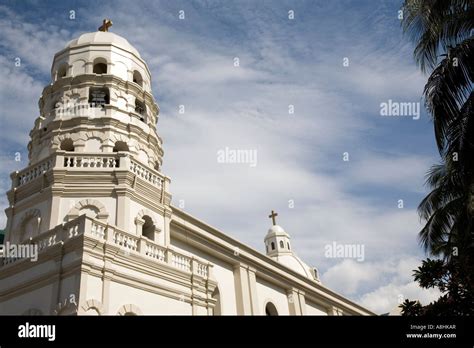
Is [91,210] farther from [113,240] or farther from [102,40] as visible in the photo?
[102,40]

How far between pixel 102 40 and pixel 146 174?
7254 millimetres

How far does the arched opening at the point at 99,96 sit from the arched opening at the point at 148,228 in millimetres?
5592

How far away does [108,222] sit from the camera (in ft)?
52.7

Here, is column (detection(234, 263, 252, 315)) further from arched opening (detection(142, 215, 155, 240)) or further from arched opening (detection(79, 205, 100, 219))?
arched opening (detection(79, 205, 100, 219))

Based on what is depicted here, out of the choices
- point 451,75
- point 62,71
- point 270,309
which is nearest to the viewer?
point 451,75

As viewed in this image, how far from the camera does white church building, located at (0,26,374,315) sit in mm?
13898

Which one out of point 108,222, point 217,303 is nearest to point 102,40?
point 108,222

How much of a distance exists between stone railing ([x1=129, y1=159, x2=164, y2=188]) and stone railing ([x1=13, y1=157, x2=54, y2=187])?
8.86 feet

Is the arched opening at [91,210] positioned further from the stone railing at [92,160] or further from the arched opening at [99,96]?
the arched opening at [99,96]

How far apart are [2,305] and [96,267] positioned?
3.62 m
